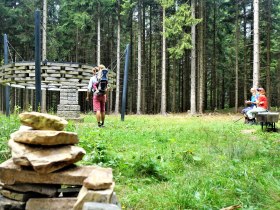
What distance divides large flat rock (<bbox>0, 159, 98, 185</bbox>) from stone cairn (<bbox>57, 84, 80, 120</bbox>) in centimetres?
1059

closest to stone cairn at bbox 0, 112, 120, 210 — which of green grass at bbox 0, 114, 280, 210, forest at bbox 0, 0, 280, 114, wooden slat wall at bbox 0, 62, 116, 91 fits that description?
green grass at bbox 0, 114, 280, 210

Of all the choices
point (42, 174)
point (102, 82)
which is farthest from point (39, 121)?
point (102, 82)

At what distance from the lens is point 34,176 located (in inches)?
129

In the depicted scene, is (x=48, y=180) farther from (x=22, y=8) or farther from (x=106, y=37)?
(x=106, y=37)

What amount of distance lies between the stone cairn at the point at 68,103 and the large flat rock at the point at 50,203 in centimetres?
1073

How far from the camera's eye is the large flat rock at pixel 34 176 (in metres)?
3.29

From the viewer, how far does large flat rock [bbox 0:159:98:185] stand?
3.29 meters

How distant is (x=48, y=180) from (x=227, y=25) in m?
34.5

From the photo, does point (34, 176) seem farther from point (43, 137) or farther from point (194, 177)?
point (194, 177)

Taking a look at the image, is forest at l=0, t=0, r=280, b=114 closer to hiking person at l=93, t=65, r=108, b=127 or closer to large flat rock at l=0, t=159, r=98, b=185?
hiking person at l=93, t=65, r=108, b=127

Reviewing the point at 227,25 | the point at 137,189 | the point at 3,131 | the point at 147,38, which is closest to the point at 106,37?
the point at 147,38

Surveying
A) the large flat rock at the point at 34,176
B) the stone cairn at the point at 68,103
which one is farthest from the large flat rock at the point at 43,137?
the stone cairn at the point at 68,103

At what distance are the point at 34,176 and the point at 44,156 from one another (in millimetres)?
222

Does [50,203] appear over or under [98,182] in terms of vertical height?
under
